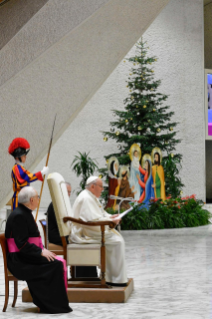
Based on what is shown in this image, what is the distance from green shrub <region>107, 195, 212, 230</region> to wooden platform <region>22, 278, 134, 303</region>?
5757mm

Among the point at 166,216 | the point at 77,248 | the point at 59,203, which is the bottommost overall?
the point at 77,248

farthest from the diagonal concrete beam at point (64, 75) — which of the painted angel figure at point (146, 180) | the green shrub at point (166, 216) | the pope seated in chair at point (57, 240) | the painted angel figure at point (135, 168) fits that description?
the painted angel figure at point (146, 180)

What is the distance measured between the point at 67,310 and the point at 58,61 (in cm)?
282

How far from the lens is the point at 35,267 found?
13.4ft

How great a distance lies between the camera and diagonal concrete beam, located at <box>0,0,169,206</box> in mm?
4543

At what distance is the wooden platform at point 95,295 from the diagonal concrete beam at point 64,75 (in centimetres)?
110

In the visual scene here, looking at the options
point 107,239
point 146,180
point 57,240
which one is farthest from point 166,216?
point 107,239

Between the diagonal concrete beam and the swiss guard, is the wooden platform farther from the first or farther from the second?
the swiss guard

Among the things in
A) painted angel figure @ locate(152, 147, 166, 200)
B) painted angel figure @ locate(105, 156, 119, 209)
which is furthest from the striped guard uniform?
painted angel figure @ locate(152, 147, 166, 200)

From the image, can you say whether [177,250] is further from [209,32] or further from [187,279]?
[209,32]

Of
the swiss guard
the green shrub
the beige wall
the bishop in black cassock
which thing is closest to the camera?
A: the bishop in black cassock

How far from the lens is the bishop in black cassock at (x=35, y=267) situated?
4078mm

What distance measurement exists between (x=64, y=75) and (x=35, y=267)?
2.55 m

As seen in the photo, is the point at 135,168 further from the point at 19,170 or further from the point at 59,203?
the point at 59,203
